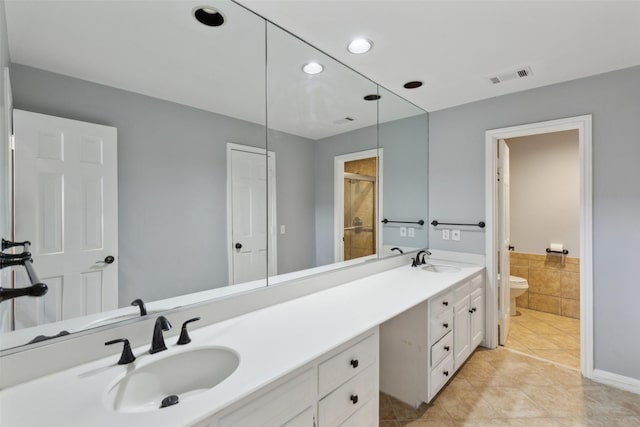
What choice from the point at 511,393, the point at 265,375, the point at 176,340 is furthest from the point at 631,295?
the point at 176,340

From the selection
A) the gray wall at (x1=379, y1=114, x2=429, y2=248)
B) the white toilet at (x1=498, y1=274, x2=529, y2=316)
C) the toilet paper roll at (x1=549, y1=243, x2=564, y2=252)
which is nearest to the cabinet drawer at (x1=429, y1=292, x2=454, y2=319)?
the gray wall at (x1=379, y1=114, x2=429, y2=248)

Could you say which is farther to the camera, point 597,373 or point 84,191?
point 597,373

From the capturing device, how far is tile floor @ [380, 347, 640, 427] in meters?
1.85

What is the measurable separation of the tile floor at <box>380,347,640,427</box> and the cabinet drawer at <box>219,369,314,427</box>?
1.07m

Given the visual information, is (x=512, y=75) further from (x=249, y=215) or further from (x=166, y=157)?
(x=166, y=157)

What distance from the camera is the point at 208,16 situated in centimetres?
152

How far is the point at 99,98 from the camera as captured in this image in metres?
1.16

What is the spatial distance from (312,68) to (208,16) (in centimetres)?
75

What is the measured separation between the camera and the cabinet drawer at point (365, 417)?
1345mm

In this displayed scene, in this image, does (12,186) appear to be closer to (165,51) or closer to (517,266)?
(165,51)

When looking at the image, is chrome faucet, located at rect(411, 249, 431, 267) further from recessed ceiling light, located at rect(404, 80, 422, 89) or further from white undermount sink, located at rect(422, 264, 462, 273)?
recessed ceiling light, located at rect(404, 80, 422, 89)

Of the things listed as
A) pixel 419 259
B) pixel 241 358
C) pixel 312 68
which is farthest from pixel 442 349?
pixel 312 68

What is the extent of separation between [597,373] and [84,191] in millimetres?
3499

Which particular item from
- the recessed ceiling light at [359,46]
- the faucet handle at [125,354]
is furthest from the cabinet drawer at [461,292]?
the faucet handle at [125,354]
